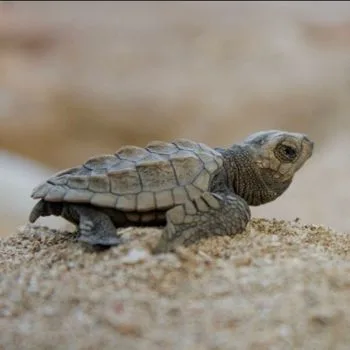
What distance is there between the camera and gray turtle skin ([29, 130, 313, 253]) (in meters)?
1.39

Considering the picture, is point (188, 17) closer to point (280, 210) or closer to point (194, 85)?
point (194, 85)

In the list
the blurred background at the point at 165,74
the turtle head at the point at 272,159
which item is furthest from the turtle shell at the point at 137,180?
the blurred background at the point at 165,74

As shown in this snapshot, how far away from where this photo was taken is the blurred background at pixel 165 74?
16.5 feet

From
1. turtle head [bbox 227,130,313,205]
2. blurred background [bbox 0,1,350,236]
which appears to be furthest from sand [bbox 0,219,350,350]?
blurred background [bbox 0,1,350,236]

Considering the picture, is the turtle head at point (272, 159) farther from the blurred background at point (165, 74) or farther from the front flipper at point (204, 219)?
the blurred background at point (165, 74)

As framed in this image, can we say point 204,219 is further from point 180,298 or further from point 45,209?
point 45,209

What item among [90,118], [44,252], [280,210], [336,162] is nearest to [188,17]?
[90,118]

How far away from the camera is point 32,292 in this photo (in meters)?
1.31

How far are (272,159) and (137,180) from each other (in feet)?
1.09

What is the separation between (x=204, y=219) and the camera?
4.66 ft

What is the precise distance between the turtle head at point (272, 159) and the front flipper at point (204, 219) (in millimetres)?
91

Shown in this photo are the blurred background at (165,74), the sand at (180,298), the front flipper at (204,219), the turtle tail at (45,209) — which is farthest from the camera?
the blurred background at (165,74)

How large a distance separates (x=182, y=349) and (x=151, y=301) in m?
0.11

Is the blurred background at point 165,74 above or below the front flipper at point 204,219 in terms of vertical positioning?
above
